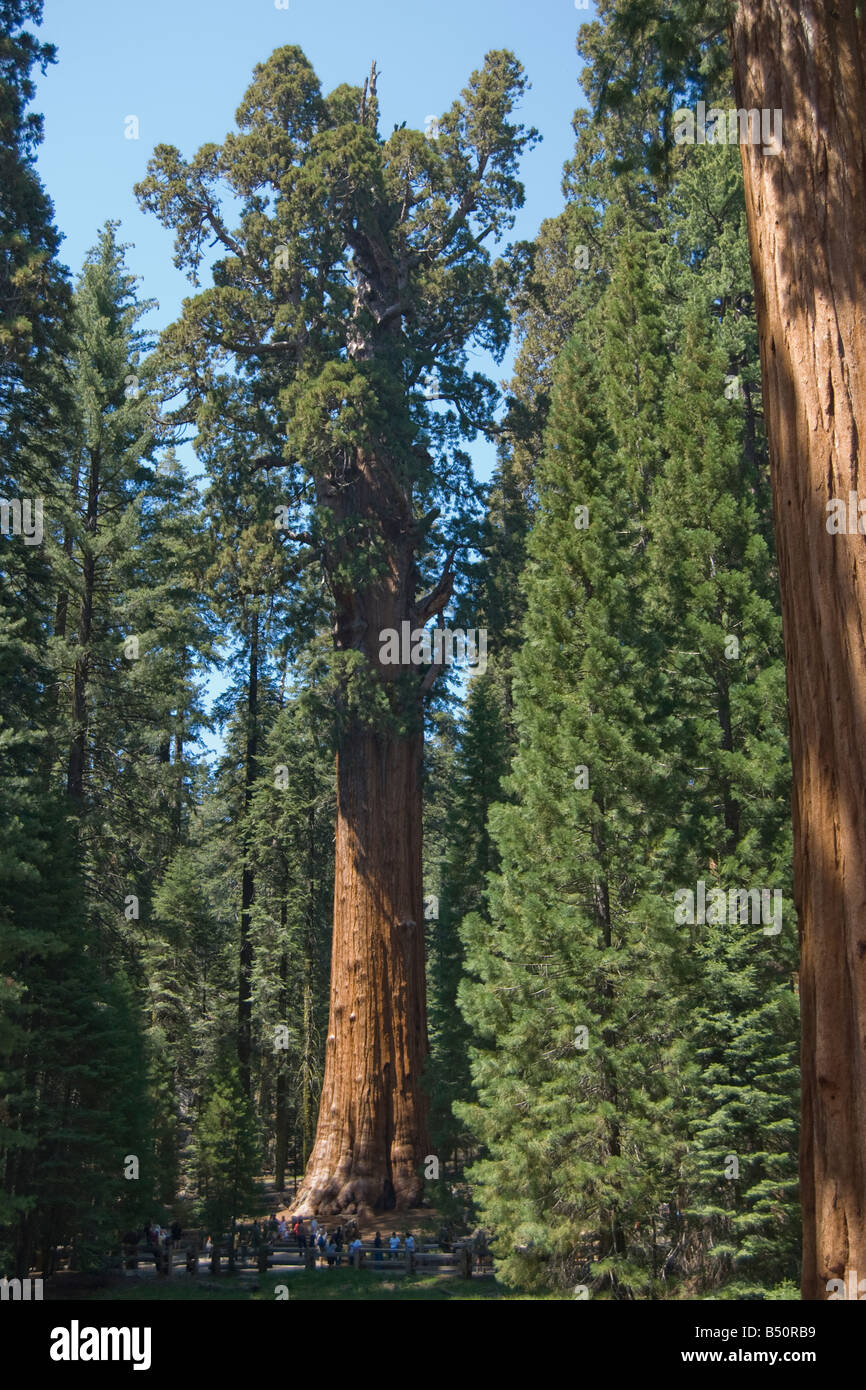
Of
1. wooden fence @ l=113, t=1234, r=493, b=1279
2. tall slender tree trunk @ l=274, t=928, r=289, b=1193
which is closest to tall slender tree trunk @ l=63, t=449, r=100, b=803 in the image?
wooden fence @ l=113, t=1234, r=493, b=1279

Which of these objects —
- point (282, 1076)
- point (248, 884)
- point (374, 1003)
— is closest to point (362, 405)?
point (374, 1003)

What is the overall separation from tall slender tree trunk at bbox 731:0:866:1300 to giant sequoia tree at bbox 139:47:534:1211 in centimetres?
1661

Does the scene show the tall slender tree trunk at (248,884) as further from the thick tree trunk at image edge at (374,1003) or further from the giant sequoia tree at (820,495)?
the giant sequoia tree at (820,495)

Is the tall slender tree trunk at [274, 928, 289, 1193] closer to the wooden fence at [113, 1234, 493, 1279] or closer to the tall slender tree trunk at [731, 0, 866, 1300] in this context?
the wooden fence at [113, 1234, 493, 1279]

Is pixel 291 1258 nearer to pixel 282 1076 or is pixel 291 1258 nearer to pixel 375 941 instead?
pixel 375 941

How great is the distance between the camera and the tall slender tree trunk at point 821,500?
444cm

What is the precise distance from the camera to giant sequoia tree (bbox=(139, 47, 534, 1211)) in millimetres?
22312

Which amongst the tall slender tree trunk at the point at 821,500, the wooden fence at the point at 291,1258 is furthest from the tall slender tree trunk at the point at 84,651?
the tall slender tree trunk at the point at 821,500

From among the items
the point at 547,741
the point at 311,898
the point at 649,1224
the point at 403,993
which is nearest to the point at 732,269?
the point at 547,741

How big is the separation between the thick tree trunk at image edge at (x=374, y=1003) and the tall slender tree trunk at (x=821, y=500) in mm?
18354

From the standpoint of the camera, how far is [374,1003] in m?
22.6
